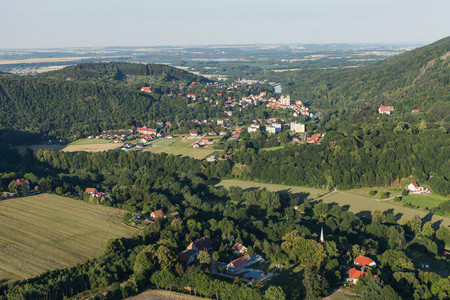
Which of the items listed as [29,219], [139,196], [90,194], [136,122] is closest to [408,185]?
[139,196]

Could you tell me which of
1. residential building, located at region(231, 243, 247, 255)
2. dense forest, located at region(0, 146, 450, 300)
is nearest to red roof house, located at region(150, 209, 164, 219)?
dense forest, located at region(0, 146, 450, 300)

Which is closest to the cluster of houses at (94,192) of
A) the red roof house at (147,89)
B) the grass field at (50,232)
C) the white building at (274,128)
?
the grass field at (50,232)

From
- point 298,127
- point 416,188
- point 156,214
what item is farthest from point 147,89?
point 416,188

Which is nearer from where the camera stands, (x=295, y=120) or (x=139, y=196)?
(x=139, y=196)

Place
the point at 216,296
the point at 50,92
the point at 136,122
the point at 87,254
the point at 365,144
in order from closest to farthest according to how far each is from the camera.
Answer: the point at 216,296, the point at 87,254, the point at 365,144, the point at 136,122, the point at 50,92

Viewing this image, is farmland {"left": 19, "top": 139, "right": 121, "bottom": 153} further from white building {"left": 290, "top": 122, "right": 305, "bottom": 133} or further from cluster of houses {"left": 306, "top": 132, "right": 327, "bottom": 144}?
white building {"left": 290, "top": 122, "right": 305, "bottom": 133}

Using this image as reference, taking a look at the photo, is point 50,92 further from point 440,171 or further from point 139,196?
point 440,171

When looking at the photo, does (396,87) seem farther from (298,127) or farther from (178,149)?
(178,149)
